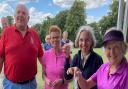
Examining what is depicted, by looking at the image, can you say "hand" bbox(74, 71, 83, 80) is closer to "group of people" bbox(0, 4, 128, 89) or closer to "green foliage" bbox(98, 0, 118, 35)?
"group of people" bbox(0, 4, 128, 89)

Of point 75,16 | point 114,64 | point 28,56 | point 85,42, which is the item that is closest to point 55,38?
point 28,56

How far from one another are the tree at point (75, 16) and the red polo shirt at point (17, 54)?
188ft

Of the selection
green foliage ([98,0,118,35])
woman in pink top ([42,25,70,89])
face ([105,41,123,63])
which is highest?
face ([105,41,123,63])

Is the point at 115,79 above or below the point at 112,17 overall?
above

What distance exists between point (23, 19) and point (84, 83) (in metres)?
1.74

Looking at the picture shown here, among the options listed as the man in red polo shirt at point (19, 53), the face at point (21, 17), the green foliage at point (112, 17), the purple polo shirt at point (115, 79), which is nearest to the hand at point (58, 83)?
the man in red polo shirt at point (19, 53)

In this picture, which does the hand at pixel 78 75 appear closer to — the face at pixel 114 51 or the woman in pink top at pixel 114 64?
the woman in pink top at pixel 114 64

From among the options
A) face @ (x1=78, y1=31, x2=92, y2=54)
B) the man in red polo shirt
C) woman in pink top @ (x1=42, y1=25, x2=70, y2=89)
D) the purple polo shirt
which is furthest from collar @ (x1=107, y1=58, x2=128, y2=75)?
the man in red polo shirt

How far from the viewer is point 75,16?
65938 millimetres

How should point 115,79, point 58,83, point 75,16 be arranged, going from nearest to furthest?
point 115,79 < point 58,83 < point 75,16

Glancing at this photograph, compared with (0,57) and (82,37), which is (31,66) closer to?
(0,57)

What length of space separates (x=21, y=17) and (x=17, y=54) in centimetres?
53

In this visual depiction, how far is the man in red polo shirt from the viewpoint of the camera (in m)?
4.53

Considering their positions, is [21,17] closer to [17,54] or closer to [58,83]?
[17,54]
